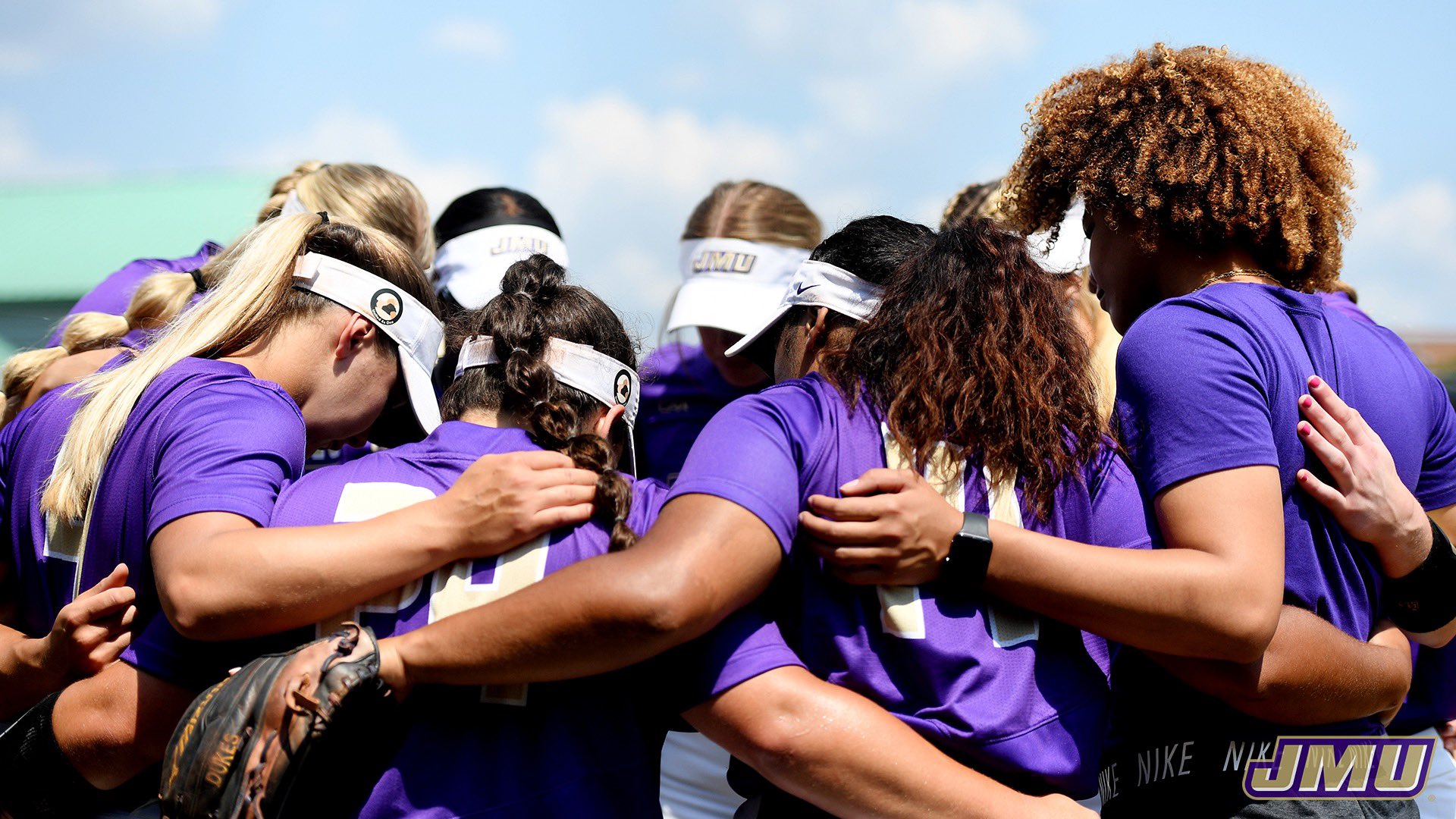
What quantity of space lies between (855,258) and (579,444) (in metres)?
0.71

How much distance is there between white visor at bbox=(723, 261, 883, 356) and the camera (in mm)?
2416

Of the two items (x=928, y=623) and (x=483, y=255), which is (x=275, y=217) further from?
(x=928, y=623)

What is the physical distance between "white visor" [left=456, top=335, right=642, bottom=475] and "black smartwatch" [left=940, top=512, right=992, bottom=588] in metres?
0.86

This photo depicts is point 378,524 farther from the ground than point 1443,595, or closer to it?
closer to it

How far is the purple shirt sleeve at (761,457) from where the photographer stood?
1977 mm

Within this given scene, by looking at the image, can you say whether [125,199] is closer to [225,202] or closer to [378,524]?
[225,202]

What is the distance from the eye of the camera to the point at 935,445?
215 cm

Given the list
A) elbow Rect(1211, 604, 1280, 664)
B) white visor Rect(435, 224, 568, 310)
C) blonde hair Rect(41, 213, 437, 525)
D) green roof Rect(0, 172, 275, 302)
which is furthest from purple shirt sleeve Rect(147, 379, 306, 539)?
green roof Rect(0, 172, 275, 302)

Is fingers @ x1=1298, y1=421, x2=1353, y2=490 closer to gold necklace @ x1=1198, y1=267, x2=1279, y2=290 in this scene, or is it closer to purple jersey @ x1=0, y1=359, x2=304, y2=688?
gold necklace @ x1=1198, y1=267, x2=1279, y2=290

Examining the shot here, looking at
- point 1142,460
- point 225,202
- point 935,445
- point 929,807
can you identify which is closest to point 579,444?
point 935,445

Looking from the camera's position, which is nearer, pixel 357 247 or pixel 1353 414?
pixel 1353 414

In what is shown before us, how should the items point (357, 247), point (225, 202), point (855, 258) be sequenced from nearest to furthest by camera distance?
point (855, 258), point (357, 247), point (225, 202)

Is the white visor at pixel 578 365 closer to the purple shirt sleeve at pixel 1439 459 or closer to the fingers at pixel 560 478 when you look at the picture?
the fingers at pixel 560 478

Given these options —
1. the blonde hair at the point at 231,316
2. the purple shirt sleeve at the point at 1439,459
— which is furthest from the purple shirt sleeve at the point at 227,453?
the purple shirt sleeve at the point at 1439,459
